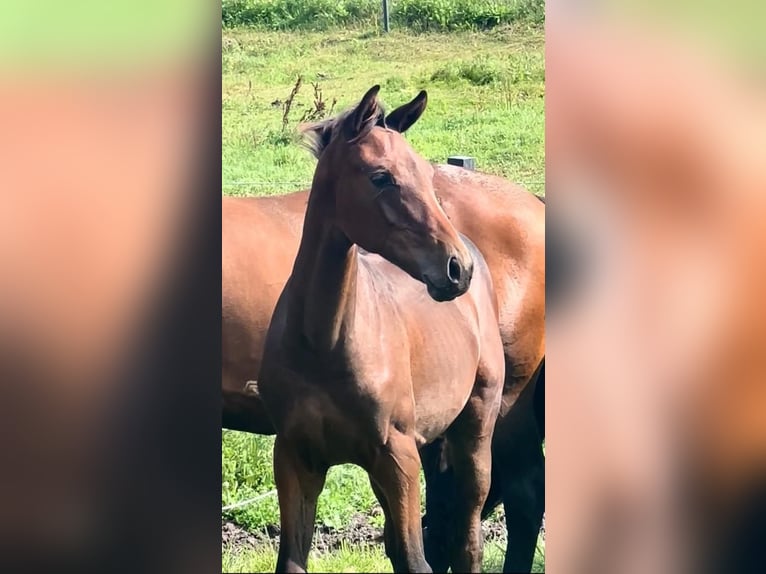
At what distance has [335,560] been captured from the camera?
4.77 meters

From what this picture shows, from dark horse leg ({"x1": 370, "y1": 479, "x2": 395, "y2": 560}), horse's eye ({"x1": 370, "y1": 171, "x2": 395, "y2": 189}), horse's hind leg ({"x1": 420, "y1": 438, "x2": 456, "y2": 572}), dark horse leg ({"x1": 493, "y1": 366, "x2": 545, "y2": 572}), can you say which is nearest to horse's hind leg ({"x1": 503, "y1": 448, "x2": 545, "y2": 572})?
dark horse leg ({"x1": 493, "y1": 366, "x2": 545, "y2": 572})

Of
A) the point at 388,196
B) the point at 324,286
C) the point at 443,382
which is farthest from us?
the point at 443,382

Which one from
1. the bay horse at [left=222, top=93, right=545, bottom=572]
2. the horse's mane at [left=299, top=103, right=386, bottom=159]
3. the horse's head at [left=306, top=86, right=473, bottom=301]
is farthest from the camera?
the bay horse at [left=222, top=93, right=545, bottom=572]

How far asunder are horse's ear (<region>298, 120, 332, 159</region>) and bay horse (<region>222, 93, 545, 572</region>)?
0.21m

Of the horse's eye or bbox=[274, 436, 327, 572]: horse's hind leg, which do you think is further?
bbox=[274, 436, 327, 572]: horse's hind leg

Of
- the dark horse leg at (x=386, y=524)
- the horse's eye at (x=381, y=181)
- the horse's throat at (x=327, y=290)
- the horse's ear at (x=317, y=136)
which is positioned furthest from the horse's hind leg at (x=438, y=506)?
the horse's ear at (x=317, y=136)

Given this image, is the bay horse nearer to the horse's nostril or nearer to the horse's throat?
the horse's throat

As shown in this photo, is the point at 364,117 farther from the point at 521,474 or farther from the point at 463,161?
the point at 521,474

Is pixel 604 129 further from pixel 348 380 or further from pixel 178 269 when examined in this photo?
pixel 178 269

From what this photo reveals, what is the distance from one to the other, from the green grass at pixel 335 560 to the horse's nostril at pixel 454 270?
116cm

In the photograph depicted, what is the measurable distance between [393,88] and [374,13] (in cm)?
34

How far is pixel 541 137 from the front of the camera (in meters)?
4.73

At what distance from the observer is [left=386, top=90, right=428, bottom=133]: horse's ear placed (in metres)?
4.63

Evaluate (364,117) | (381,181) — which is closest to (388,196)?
(381,181)
